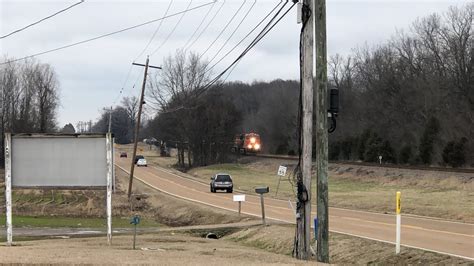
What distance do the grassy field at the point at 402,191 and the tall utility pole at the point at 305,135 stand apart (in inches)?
522

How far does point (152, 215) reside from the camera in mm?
42719

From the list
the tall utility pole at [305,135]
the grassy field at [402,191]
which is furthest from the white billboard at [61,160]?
the grassy field at [402,191]

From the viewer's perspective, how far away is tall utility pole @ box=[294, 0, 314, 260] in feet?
43.3

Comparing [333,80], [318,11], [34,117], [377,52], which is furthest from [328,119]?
[34,117]

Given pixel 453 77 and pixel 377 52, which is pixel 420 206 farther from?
pixel 377 52

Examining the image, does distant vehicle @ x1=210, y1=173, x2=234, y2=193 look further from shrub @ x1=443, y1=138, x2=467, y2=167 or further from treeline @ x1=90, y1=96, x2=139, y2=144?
treeline @ x1=90, y1=96, x2=139, y2=144

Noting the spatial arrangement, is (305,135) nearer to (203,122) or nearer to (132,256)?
(132,256)

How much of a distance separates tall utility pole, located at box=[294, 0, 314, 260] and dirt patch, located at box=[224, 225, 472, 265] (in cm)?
271

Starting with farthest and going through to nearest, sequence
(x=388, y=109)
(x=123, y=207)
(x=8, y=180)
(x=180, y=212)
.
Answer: (x=388, y=109)
(x=123, y=207)
(x=180, y=212)
(x=8, y=180)

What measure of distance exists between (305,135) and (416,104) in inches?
2880

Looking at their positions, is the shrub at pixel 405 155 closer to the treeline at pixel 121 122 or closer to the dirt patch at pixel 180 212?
the dirt patch at pixel 180 212

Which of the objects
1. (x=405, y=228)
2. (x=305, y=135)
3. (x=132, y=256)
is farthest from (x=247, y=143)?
(x=132, y=256)

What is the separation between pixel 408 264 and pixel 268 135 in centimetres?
12578

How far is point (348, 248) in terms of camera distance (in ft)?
56.6
